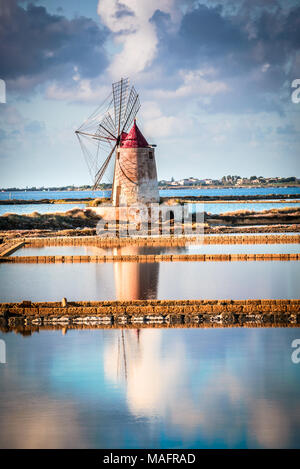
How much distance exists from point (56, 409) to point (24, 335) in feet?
8.84

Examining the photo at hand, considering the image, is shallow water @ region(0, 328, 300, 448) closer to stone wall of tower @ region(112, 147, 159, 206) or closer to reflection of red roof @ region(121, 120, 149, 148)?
Answer: stone wall of tower @ region(112, 147, 159, 206)

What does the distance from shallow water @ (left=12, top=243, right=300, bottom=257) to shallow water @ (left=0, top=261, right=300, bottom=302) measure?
83.2 inches

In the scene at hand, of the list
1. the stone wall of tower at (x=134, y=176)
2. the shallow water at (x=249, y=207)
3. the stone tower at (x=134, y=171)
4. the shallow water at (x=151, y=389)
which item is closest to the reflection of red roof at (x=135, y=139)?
the stone tower at (x=134, y=171)

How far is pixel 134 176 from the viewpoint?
79.9 feet

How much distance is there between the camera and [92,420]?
5.86m

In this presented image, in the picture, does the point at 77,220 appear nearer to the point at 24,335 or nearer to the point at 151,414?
the point at 24,335

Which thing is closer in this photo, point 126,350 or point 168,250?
point 126,350

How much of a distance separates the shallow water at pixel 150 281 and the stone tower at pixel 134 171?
9.46 meters

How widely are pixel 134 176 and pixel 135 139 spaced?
1.33 metres

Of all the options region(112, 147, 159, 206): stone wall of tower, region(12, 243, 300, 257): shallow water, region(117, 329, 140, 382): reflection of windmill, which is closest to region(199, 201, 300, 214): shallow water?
region(112, 147, 159, 206): stone wall of tower

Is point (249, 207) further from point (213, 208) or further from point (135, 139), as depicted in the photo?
point (135, 139)

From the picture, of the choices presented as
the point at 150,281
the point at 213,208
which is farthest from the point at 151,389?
the point at 213,208

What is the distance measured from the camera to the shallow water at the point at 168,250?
17.1 meters

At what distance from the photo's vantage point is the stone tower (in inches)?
956
